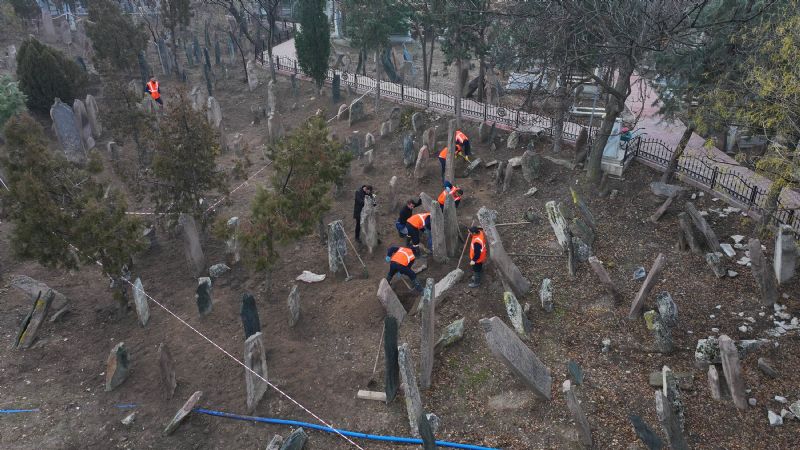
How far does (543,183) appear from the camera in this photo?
47.8 feet

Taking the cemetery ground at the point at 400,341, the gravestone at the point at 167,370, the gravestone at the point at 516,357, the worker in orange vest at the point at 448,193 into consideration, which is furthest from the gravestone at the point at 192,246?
the gravestone at the point at 516,357

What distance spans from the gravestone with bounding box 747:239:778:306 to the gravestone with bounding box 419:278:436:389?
5.59m

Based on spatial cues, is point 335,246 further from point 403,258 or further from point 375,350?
point 375,350

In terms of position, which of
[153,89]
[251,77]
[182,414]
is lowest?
[182,414]

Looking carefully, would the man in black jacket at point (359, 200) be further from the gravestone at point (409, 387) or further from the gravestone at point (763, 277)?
the gravestone at point (763, 277)

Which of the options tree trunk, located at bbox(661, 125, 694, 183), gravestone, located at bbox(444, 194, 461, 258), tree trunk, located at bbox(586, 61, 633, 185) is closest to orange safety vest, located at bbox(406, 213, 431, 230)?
gravestone, located at bbox(444, 194, 461, 258)

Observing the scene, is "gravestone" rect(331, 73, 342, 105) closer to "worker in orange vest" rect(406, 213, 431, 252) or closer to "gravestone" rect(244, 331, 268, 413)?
"worker in orange vest" rect(406, 213, 431, 252)

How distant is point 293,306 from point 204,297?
5.72 feet

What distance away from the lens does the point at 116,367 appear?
28.9ft

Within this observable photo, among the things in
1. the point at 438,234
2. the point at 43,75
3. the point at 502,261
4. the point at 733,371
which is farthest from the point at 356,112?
the point at 733,371

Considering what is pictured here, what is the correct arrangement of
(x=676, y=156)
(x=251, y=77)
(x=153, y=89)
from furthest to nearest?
(x=251, y=77), (x=153, y=89), (x=676, y=156)

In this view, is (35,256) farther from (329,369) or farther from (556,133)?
(556,133)

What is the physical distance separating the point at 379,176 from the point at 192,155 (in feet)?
19.7

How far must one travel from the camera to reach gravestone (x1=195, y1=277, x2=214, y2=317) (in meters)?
10.4
